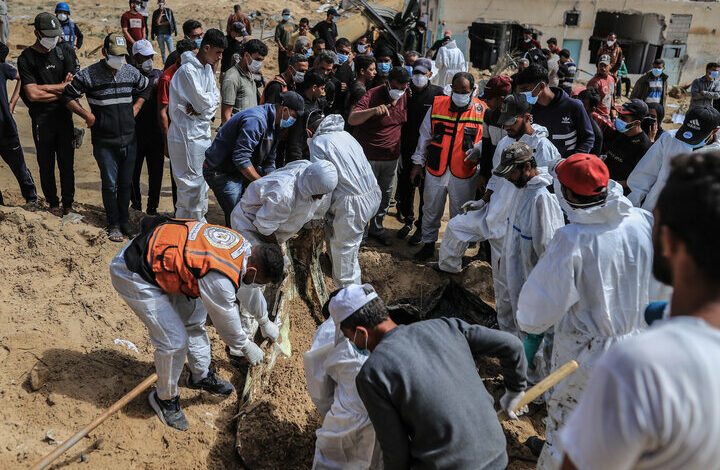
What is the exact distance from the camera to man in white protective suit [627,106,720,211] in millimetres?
4828

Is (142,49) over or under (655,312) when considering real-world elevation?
over

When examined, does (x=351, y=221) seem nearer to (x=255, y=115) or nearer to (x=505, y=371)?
(x=255, y=115)

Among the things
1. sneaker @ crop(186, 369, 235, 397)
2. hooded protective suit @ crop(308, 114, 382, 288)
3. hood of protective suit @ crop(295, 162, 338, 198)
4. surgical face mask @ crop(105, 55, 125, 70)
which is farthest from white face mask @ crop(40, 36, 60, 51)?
sneaker @ crop(186, 369, 235, 397)

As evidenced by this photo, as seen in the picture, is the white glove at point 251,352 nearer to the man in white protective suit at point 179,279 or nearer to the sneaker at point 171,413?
the man in white protective suit at point 179,279

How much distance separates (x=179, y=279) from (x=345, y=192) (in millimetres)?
1896

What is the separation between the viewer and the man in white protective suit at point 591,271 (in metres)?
3.03

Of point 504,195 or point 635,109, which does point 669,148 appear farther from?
point 504,195

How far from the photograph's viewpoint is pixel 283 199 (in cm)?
436

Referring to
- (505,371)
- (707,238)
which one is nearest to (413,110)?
(505,371)

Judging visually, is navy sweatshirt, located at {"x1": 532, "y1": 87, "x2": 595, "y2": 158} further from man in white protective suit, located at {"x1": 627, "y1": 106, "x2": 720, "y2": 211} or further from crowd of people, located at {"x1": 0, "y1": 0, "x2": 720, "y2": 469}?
man in white protective suit, located at {"x1": 627, "y1": 106, "x2": 720, "y2": 211}

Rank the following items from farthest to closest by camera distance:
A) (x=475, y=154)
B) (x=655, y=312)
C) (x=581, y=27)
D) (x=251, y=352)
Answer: (x=581, y=27) → (x=475, y=154) → (x=251, y=352) → (x=655, y=312)

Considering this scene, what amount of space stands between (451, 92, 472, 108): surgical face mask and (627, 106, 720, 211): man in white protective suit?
1726 millimetres

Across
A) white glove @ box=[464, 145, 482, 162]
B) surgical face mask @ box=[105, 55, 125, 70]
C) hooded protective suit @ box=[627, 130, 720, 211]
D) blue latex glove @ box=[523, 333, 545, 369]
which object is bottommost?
blue latex glove @ box=[523, 333, 545, 369]

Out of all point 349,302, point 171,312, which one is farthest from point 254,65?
point 349,302
